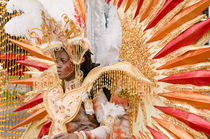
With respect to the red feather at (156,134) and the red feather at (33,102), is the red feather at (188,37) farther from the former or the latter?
the red feather at (33,102)

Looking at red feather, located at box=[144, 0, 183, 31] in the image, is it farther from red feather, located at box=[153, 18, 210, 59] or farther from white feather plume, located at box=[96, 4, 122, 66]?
white feather plume, located at box=[96, 4, 122, 66]

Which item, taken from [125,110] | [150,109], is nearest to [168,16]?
[150,109]

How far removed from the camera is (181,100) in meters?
1.29

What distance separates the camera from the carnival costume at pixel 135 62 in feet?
4.07

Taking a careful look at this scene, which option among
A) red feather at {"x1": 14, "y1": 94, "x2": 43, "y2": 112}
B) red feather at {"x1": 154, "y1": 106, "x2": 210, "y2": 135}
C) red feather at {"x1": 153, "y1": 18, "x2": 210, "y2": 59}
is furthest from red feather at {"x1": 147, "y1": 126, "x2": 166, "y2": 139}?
red feather at {"x1": 14, "y1": 94, "x2": 43, "y2": 112}

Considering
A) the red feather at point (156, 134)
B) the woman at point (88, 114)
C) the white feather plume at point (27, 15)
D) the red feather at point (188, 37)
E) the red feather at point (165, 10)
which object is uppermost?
the white feather plume at point (27, 15)

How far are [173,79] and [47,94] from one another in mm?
992

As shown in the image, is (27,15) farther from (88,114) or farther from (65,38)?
(88,114)

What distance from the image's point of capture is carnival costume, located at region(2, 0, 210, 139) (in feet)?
4.07

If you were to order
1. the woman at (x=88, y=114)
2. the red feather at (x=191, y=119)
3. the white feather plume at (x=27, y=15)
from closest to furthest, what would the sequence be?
the red feather at (x=191, y=119)
the woman at (x=88, y=114)
the white feather plume at (x=27, y=15)

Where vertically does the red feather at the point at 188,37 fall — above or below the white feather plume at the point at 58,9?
below

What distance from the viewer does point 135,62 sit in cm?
160

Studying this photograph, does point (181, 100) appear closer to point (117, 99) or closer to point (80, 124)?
point (117, 99)

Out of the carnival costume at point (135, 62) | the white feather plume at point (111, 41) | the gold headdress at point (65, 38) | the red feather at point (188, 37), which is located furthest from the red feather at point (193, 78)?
the gold headdress at point (65, 38)
